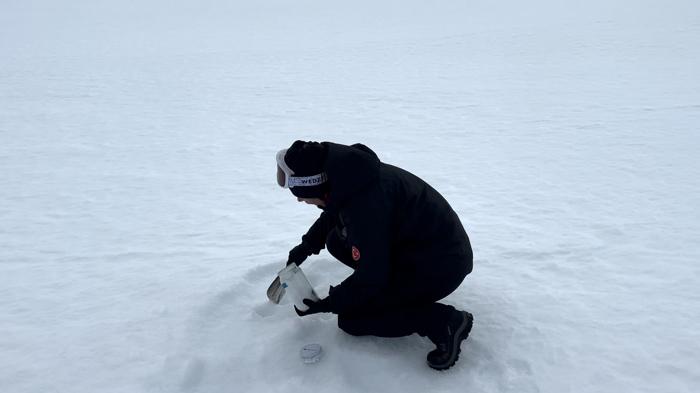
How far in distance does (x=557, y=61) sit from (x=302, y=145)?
10.5 metres

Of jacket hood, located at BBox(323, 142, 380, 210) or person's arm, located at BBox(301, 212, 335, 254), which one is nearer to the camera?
jacket hood, located at BBox(323, 142, 380, 210)

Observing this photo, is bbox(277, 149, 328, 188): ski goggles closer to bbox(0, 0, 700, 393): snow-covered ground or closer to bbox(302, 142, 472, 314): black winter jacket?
bbox(302, 142, 472, 314): black winter jacket

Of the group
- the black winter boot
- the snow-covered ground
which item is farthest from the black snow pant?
the snow-covered ground

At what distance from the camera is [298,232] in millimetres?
4184

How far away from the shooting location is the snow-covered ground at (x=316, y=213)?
97.2 inches

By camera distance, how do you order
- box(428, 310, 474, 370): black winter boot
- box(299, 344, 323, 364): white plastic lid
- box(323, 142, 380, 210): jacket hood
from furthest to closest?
box(299, 344, 323, 364): white plastic lid < box(428, 310, 474, 370): black winter boot < box(323, 142, 380, 210): jacket hood

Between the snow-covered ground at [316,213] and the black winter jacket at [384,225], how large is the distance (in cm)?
37

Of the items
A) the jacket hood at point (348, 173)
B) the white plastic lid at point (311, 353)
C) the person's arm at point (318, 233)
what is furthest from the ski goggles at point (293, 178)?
the white plastic lid at point (311, 353)

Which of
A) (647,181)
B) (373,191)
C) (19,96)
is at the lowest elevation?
(19,96)

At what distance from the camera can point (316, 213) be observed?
15.3 feet

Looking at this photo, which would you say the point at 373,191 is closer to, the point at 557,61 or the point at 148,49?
the point at 557,61

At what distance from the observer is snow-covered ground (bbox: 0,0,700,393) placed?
8.10 feet

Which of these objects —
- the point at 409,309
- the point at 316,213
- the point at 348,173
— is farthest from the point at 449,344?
the point at 316,213

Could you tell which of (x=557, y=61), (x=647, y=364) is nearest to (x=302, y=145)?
(x=647, y=364)
